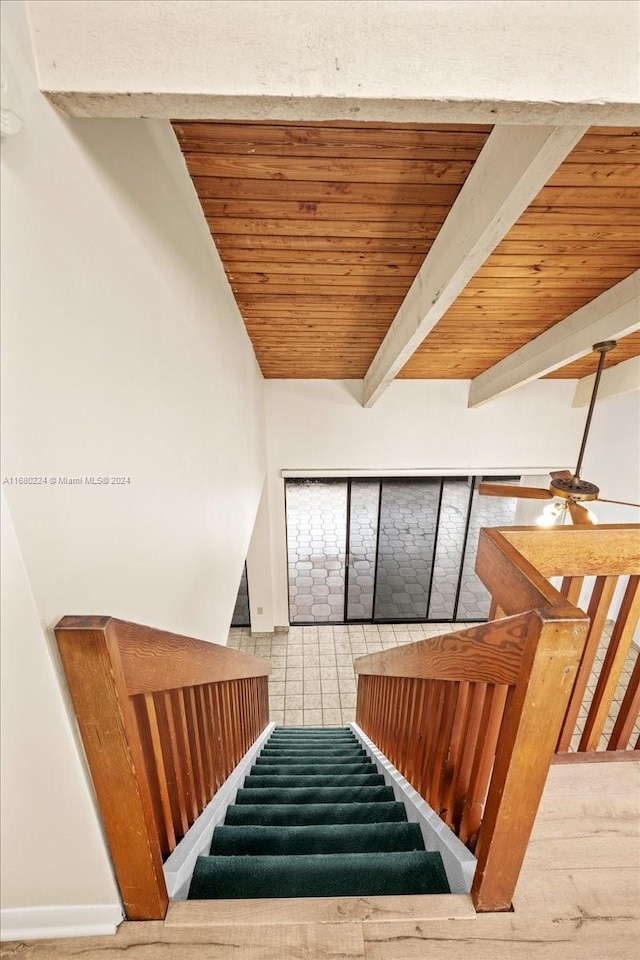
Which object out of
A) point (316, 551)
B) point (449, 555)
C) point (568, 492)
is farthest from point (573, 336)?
point (316, 551)

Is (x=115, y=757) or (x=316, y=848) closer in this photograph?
(x=115, y=757)

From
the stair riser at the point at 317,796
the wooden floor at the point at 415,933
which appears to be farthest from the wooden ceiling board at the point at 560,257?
the stair riser at the point at 317,796

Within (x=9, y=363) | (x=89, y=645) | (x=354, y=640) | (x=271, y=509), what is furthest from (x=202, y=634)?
(x=354, y=640)

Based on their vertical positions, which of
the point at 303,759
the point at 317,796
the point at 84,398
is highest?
the point at 84,398

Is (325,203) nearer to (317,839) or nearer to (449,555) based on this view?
(317,839)

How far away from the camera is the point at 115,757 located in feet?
2.41

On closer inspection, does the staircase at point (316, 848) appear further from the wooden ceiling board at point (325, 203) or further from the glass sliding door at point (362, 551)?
the glass sliding door at point (362, 551)

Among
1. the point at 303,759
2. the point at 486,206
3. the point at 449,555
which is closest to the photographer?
the point at 486,206

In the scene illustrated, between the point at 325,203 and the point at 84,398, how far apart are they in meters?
1.46

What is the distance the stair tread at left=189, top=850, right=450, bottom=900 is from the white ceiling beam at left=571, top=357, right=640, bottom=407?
4219 mm

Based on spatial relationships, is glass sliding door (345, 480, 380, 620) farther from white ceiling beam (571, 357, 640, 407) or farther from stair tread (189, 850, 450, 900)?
stair tread (189, 850, 450, 900)

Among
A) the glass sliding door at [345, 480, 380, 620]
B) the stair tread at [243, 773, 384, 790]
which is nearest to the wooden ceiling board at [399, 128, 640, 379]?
the glass sliding door at [345, 480, 380, 620]

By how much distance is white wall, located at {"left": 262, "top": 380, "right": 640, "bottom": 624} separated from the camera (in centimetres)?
461

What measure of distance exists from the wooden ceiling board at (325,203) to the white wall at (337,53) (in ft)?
2.59
